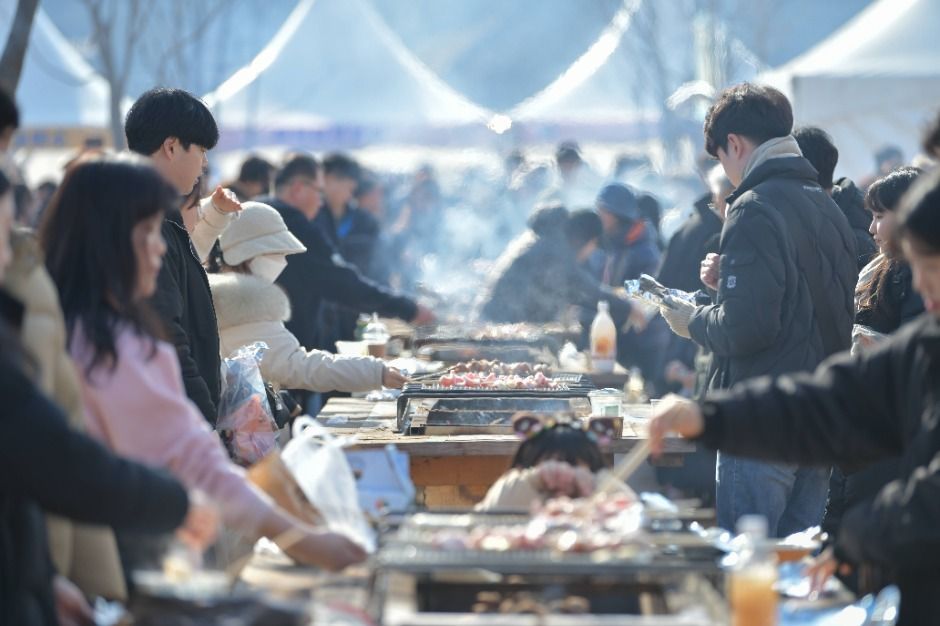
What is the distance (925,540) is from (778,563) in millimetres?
1080

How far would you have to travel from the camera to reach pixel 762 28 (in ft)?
105

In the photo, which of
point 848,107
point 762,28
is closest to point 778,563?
point 848,107

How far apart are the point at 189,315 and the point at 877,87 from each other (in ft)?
40.3

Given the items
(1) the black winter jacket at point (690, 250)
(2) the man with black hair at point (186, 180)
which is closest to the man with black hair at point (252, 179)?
(1) the black winter jacket at point (690, 250)

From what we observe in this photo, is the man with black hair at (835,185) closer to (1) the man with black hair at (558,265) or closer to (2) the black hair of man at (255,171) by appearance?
(1) the man with black hair at (558,265)

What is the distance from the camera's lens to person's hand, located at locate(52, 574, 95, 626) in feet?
9.57

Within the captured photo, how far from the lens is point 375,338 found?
29.6 feet

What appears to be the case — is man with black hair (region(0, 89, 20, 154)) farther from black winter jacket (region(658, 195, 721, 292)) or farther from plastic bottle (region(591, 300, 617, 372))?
black winter jacket (region(658, 195, 721, 292))

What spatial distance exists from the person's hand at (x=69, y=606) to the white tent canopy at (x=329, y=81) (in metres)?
24.4

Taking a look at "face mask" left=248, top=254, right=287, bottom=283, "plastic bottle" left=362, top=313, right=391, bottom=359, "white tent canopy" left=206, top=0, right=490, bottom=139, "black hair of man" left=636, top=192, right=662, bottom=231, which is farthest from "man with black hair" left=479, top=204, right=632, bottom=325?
"white tent canopy" left=206, top=0, right=490, bottom=139

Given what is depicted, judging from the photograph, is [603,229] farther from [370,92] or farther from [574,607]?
[370,92]

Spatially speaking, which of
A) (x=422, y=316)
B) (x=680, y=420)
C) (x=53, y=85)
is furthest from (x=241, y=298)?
(x=53, y=85)

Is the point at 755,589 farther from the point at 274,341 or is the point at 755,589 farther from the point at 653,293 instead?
the point at 274,341

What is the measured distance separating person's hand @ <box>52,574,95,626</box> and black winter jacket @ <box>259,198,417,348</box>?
16.5ft
